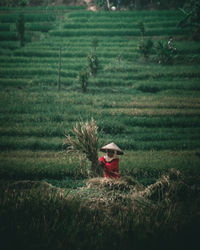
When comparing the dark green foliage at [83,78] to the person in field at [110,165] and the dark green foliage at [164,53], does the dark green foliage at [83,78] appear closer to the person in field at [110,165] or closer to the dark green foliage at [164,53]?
the dark green foliage at [164,53]

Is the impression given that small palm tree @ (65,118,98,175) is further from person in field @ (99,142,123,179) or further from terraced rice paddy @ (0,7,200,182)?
terraced rice paddy @ (0,7,200,182)

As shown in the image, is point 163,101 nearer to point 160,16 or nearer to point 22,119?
point 22,119

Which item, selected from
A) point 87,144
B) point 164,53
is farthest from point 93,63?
point 87,144

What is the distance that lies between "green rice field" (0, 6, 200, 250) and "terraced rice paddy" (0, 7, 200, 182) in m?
0.05

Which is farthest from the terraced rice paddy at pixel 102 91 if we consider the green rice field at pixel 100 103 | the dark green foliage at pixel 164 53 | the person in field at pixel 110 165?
the person in field at pixel 110 165

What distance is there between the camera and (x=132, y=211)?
230 centimetres

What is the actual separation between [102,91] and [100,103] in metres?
2.85

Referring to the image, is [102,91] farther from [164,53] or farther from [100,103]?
[164,53]

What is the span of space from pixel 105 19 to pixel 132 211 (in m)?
32.6

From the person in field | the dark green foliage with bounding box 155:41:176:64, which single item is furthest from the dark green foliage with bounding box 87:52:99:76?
the person in field

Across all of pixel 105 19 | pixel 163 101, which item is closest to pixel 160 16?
pixel 105 19

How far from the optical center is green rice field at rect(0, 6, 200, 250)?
6.43 meters

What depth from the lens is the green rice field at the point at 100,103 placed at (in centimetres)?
643

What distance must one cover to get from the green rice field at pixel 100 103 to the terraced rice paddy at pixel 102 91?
49 millimetres
